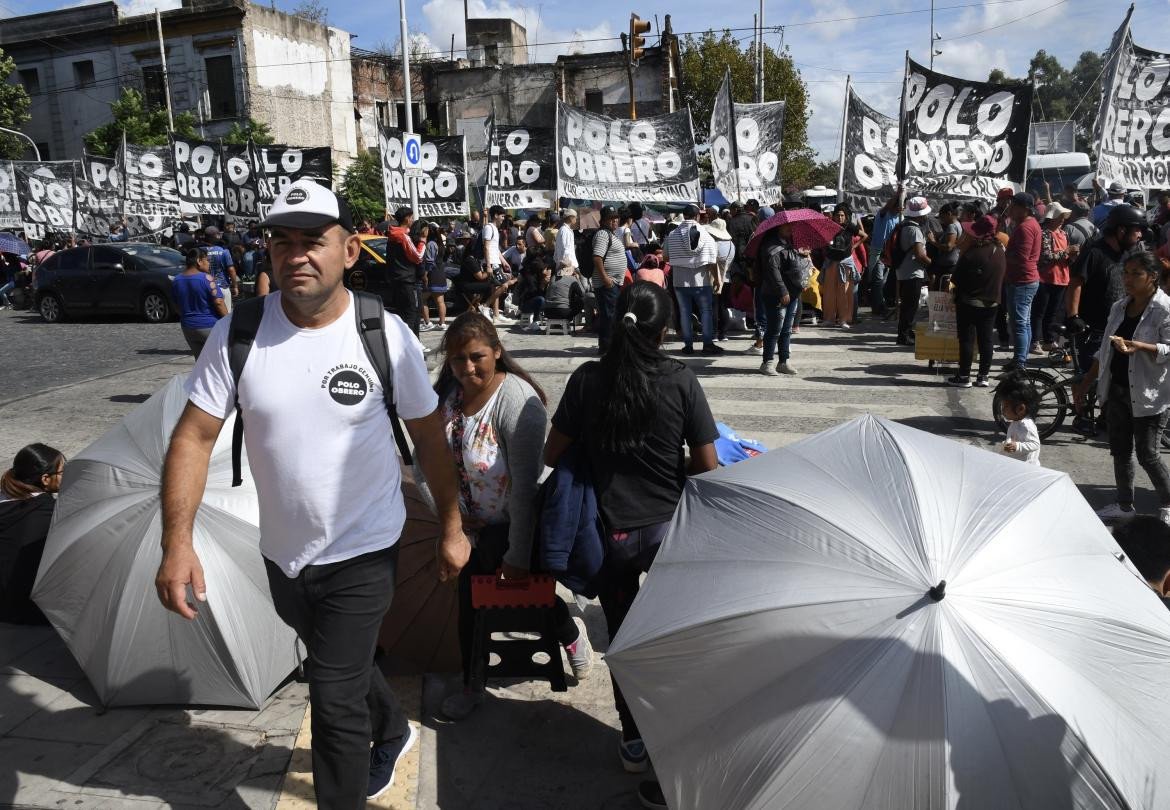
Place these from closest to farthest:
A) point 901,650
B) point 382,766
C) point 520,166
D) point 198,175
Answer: point 901,650 → point 382,766 → point 520,166 → point 198,175

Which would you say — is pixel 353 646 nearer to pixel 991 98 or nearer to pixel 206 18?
pixel 991 98

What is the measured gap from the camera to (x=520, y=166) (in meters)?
16.2

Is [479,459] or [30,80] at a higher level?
[30,80]

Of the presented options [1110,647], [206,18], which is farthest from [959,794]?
[206,18]

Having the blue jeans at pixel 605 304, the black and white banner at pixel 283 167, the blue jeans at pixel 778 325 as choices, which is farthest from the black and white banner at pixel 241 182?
the blue jeans at pixel 778 325

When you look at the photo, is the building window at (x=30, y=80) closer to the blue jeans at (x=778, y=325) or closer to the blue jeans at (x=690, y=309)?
the blue jeans at (x=690, y=309)

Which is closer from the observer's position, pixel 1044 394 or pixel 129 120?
pixel 1044 394

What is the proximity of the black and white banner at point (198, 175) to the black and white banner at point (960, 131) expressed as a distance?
13.4 meters

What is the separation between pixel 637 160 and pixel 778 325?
6389mm

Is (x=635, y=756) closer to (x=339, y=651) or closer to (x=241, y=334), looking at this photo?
(x=339, y=651)

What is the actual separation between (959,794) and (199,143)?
20.6 meters

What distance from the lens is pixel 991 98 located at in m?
13.3

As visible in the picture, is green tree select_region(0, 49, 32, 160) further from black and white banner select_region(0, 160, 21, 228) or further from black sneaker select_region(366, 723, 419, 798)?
black sneaker select_region(366, 723, 419, 798)

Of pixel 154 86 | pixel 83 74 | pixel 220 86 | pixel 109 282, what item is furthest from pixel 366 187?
pixel 109 282
